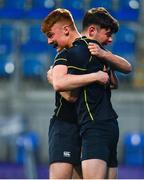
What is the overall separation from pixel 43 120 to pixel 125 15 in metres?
2.02

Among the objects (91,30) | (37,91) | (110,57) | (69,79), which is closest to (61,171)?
(69,79)

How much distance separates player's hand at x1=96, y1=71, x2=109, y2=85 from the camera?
3846mm

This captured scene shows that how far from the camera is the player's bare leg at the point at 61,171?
400 centimetres

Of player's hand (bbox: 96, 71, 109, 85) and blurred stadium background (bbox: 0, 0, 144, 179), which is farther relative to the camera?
blurred stadium background (bbox: 0, 0, 144, 179)

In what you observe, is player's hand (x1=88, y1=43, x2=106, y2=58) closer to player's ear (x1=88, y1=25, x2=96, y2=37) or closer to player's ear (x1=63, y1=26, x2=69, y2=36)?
player's ear (x1=88, y1=25, x2=96, y2=37)

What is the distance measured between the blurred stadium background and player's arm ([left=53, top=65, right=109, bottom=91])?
526 cm

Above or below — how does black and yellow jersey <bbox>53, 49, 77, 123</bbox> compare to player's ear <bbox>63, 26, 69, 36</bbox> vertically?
below

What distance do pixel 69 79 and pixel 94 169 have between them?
1.64ft

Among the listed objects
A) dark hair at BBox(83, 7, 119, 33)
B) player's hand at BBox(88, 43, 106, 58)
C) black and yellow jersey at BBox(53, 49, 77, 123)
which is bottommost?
black and yellow jersey at BBox(53, 49, 77, 123)

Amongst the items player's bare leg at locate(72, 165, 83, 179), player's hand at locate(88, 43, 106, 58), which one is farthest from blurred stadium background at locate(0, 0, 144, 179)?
player's hand at locate(88, 43, 106, 58)

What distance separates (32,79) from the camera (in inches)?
393

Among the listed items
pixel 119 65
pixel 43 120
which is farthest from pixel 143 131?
pixel 119 65

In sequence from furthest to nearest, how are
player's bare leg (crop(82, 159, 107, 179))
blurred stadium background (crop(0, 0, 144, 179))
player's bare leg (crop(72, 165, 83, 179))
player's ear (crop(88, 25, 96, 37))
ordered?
blurred stadium background (crop(0, 0, 144, 179)) → player's bare leg (crop(72, 165, 83, 179)) → player's ear (crop(88, 25, 96, 37)) → player's bare leg (crop(82, 159, 107, 179))

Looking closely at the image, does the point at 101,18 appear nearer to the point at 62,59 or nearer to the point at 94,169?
the point at 62,59
